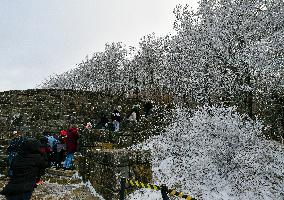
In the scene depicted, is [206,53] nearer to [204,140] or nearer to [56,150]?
[204,140]

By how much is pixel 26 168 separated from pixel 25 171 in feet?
0.17

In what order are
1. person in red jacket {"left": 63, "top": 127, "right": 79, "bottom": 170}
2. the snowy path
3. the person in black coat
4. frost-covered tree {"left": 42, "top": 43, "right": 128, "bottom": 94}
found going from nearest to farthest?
the person in black coat
the snowy path
person in red jacket {"left": 63, "top": 127, "right": 79, "bottom": 170}
frost-covered tree {"left": 42, "top": 43, "right": 128, "bottom": 94}

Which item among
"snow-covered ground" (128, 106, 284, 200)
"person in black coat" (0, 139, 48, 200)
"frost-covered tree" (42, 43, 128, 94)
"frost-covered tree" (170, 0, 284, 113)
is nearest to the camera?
"person in black coat" (0, 139, 48, 200)

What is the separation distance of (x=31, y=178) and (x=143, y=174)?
4.69m

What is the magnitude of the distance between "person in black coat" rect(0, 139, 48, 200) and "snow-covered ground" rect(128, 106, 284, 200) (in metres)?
7.17

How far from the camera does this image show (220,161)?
13281mm

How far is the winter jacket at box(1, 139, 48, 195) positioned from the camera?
4.75 metres

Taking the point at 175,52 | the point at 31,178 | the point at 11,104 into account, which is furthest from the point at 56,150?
the point at 175,52

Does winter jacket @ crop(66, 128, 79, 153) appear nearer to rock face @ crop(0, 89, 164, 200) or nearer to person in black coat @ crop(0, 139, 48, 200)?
rock face @ crop(0, 89, 164, 200)

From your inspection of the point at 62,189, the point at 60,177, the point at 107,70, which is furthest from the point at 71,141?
the point at 107,70

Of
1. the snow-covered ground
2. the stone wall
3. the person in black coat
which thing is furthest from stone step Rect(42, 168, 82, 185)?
A: the person in black coat

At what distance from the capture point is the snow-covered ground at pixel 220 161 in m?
12.1

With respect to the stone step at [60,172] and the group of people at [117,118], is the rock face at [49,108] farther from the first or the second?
the stone step at [60,172]

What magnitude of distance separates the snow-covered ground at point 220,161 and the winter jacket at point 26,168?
7.17 metres
